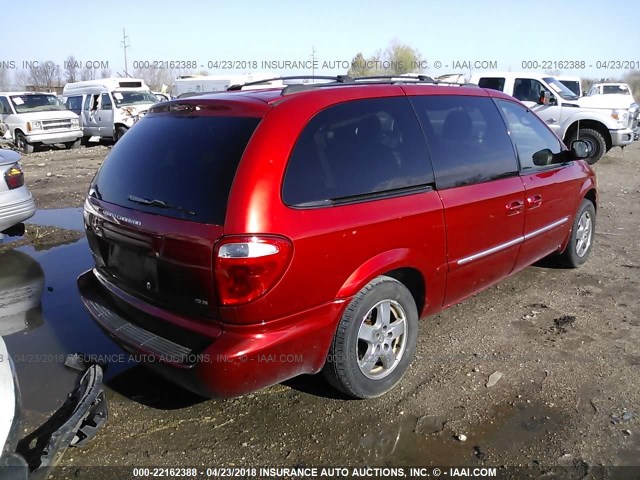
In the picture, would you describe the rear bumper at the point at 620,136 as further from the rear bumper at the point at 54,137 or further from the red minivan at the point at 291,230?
the rear bumper at the point at 54,137

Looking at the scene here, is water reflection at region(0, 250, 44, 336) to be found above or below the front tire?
below

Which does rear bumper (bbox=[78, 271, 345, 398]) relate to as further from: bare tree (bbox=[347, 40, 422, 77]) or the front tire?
bare tree (bbox=[347, 40, 422, 77])

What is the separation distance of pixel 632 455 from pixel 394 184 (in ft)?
6.00

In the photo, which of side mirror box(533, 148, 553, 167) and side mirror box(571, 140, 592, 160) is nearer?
side mirror box(533, 148, 553, 167)

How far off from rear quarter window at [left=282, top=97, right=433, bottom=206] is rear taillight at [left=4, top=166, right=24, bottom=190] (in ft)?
13.8

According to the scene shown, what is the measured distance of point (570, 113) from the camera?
1201cm

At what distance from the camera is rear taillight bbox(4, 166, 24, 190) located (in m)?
5.46

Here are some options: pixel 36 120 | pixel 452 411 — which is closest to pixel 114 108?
pixel 36 120

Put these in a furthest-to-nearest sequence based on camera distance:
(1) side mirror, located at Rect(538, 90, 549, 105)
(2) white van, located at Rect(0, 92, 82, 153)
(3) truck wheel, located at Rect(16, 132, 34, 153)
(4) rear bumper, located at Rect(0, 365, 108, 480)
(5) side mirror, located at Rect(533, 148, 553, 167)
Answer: (3) truck wheel, located at Rect(16, 132, 34, 153)
(2) white van, located at Rect(0, 92, 82, 153)
(1) side mirror, located at Rect(538, 90, 549, 105)
(5) side mirror, located at Rect(533, 148, 553, 167)
(4) rear bumper, located at Rect(0, 365, 108, 480)

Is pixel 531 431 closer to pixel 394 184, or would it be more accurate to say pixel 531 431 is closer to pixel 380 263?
pixel 380 263

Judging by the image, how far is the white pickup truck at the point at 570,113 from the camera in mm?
11844

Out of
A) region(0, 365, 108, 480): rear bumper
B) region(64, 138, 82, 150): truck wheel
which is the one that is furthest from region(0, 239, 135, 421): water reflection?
region(64, 138, 82, 150): truck wheel

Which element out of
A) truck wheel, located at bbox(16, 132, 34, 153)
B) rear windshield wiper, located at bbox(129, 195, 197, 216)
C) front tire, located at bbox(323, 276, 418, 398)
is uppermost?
rear windshield wiper, located at bbox(129, 195, 197, 216)

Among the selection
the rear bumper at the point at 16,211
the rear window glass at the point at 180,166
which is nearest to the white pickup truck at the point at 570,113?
the rear bumper at the point at 16,211
